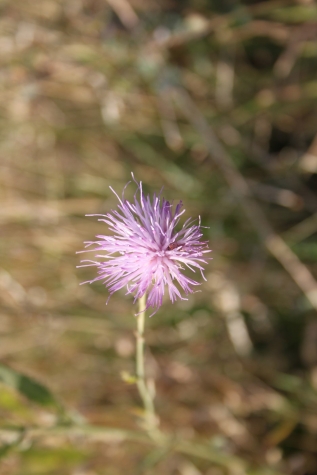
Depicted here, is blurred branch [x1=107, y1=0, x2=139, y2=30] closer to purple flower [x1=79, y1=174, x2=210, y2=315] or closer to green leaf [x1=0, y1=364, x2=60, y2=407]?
purple flower [x1=79, y1=174, x2=210, y2=315]

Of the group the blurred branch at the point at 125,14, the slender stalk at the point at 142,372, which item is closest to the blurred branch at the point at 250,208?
the blurred branch at the point at 125,14

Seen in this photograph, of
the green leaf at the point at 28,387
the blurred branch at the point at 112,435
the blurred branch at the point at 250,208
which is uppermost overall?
the blurred branch at the point at 250,208

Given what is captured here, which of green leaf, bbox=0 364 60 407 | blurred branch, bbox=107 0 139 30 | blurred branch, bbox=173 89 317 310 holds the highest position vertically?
blurred branch, bbox=107 0 139 30

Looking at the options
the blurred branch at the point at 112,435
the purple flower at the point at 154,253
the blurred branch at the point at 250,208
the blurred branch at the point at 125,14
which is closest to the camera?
the purple flower at the point at 154,253

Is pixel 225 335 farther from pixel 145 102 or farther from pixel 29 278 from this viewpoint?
pixel 145 102

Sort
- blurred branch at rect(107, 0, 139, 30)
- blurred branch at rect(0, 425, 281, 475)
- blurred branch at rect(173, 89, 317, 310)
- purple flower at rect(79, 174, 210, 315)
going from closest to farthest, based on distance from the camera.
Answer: purple flower at rect(79, 174, 210, 315)
blurred branch at rect(0, 425, 281, 475)
blurred branch at rect(173, 89, 317, 310)
blurred branch at rect(107, 0, 139, 30)

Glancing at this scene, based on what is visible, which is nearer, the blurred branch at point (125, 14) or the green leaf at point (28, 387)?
the green leaf at point (28, 387)

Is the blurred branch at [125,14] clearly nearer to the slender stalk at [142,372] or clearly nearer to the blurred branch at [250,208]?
the blurred branch at [250,208]

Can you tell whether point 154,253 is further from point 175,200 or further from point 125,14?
point 125,14

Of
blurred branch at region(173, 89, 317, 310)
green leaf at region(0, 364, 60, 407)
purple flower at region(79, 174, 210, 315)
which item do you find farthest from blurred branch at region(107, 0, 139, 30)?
green leaf at region(0, 364, 60, 407)
